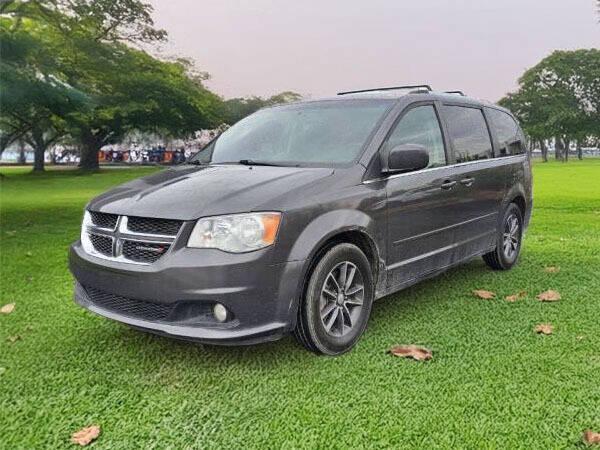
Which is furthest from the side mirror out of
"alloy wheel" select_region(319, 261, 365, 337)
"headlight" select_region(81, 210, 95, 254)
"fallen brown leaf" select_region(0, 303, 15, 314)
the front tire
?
"fallen brown leaf" select_region(0, 303, 15, 314)

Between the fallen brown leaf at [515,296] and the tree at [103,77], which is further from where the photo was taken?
the tree at [103,77]

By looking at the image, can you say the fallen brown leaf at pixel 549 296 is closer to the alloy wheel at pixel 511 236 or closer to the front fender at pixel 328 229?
the alloy wheel at pixel 511 236

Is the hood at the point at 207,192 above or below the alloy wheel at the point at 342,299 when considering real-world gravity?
above

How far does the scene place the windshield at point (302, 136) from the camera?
13.2 ft

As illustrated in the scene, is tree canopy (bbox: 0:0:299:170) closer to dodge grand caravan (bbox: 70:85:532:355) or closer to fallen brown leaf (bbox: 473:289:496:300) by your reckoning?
dodge grand caravan (bbox: 70:85:532:355)

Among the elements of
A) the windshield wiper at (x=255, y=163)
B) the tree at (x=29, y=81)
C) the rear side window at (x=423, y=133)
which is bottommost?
the windshield wiper at (x=255, y=163)

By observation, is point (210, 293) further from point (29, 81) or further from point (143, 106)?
point (143, 106)

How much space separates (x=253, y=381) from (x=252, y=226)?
89 centimetres

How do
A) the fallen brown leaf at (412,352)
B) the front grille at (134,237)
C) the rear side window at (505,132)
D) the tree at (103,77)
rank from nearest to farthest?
1. the front grille at (134,237)
2. the fallen brown leaf at (412,352)
3. the rear side window at (505,132)
4. the tree at (103,77)

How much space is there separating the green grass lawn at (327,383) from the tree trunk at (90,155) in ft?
123

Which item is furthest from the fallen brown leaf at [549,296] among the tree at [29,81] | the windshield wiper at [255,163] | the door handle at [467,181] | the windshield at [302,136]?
the tree at [29,81]

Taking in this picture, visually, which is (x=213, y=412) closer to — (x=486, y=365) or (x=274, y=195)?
(x=274, y=195)

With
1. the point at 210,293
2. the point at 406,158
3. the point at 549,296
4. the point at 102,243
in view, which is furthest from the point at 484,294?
the point at 102,243

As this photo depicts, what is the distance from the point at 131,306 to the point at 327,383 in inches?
48.4
